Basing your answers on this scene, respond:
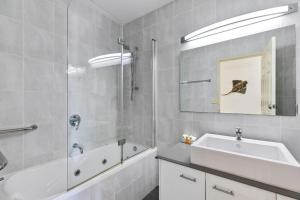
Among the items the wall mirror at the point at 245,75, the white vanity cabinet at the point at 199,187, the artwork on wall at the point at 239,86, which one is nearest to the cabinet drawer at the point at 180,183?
the white vanity cabinet at the point at 199,187

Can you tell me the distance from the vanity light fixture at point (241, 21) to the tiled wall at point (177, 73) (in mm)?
77

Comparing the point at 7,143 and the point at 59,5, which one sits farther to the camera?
the point at 59,5

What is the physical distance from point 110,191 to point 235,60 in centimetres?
168

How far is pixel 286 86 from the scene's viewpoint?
3.91 ft

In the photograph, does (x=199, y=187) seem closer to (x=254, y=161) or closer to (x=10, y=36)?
(x=254, y=161)

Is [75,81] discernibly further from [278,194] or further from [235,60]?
[278,194]

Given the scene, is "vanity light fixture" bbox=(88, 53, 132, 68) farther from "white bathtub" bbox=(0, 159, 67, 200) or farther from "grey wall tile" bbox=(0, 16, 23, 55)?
"white bathtub" bbox=(0, 159, 67, 200)

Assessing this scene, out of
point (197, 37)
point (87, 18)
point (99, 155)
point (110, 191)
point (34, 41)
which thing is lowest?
point (110, 191)

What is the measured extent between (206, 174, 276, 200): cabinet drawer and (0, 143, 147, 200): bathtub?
0.84 metres

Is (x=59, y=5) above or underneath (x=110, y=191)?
above

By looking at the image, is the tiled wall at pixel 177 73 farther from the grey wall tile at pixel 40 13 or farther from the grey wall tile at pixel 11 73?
the grey wall tile at pixel 11 73

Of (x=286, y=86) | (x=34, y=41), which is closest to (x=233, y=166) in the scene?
(x=286, y=86)

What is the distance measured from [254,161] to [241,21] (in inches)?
48.4

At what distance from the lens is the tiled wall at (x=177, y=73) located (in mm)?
1233
